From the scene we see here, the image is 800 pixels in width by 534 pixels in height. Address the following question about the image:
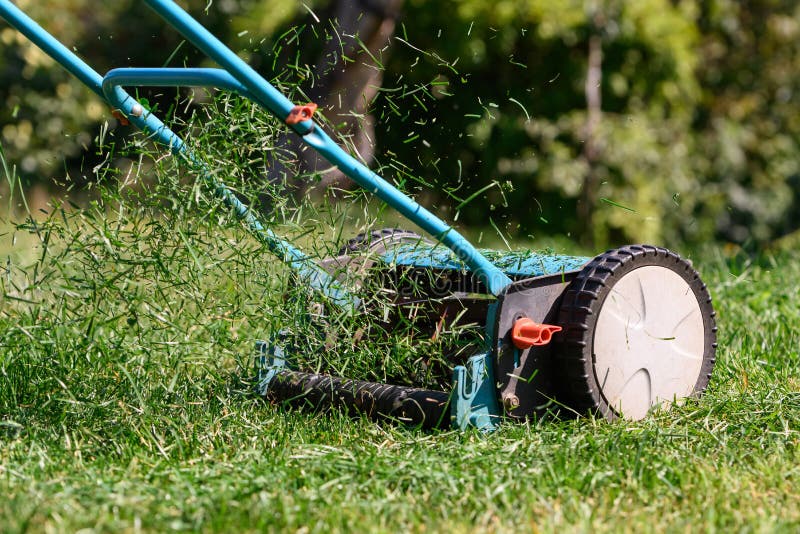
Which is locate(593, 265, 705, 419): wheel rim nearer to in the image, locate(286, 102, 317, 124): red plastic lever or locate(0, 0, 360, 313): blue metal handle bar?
locate(0, 0, 360, 313): blue metal handle bar

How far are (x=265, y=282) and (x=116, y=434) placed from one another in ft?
1.93

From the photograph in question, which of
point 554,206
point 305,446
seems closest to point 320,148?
point 305,446

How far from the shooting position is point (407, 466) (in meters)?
2.37

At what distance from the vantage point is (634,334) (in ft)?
9.25

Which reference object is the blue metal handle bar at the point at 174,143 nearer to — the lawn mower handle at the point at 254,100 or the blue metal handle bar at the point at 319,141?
the lawn mower handle at the point at 254,100

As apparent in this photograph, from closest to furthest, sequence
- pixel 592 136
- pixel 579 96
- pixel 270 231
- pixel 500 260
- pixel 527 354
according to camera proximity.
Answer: pixel 527 354
pixel 270 231
pixel 500 260
pixel 592 136
pixel 579 96

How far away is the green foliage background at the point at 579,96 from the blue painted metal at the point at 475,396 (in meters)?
4.19

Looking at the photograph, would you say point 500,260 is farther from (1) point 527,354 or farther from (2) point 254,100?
(2) point 254,100

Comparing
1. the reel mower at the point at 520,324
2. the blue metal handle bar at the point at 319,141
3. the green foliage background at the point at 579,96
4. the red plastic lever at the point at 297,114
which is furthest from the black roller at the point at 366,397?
the green foliage background at the point at 579,96

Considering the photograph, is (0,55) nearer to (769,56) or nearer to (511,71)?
(511,71)

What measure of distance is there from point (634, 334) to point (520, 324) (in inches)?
14.3

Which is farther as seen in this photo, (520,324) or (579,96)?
(579,96)

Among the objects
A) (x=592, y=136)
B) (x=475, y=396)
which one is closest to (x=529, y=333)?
(x=475, y=396)

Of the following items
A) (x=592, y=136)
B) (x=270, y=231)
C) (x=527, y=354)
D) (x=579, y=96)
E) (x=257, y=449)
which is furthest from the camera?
(x=579, y=96)
